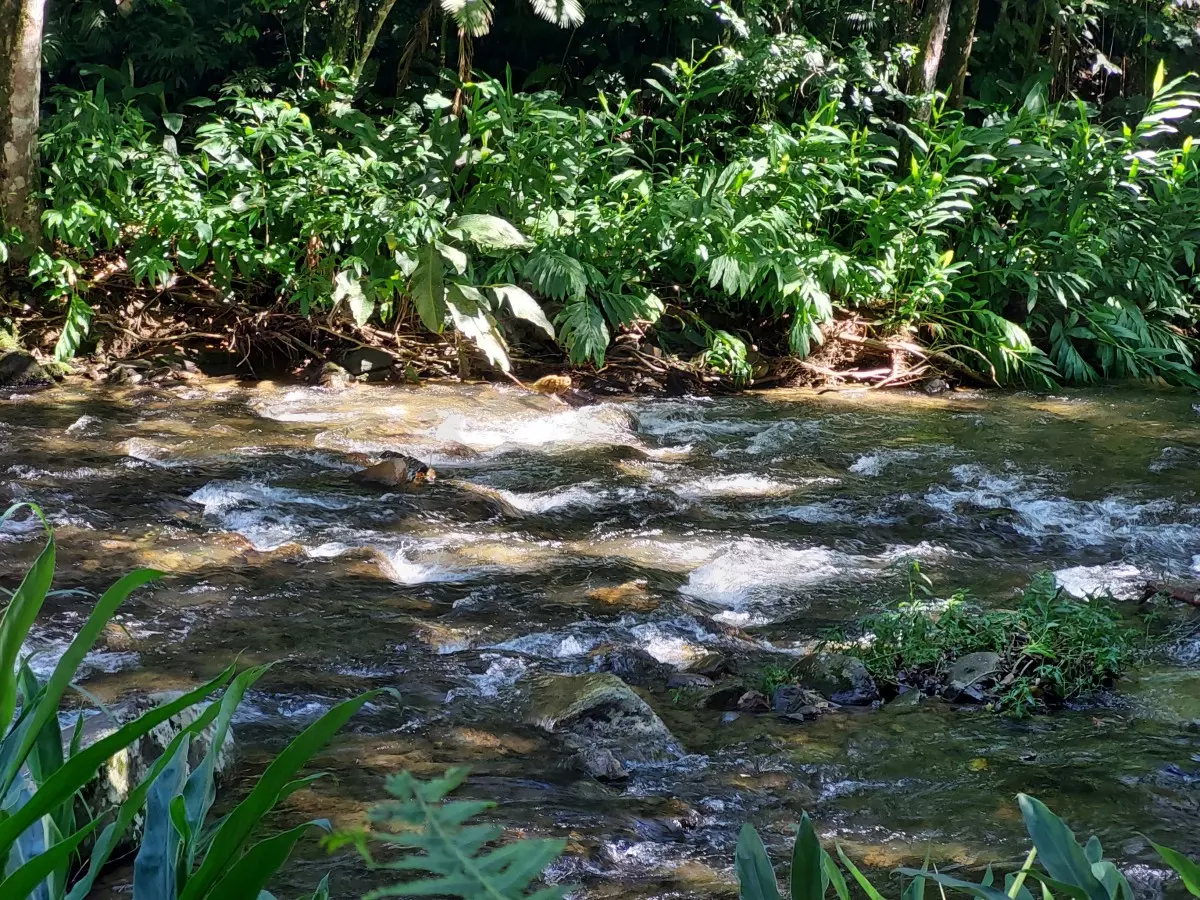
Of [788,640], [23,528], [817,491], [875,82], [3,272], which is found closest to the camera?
[788,640]

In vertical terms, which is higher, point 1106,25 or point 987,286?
point 1106,25

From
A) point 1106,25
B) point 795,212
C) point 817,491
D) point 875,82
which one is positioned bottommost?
point 817,491

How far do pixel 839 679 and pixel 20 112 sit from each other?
7.07 metres

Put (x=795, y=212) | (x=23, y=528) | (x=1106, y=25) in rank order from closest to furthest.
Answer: (x=23, y=528), (x=795, y=212), (x=1106, y=25)

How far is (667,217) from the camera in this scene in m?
8.41

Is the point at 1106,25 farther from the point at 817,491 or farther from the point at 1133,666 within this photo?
the point at 1133,666

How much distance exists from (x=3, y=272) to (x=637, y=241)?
14.6 feet

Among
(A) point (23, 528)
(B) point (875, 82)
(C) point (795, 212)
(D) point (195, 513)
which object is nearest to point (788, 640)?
(D) point (195, 513)

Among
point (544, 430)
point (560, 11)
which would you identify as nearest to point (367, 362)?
point (544, 430)

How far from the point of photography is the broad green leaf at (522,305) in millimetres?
8016

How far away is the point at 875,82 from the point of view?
10.2 metres

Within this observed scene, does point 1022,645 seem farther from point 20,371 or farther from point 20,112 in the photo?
point 20,112

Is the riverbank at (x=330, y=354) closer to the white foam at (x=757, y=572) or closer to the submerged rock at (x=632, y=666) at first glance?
the white foam at (x=757, y=572)

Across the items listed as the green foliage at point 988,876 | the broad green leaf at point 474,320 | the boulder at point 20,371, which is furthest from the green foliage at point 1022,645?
the boulder at point 20,371
